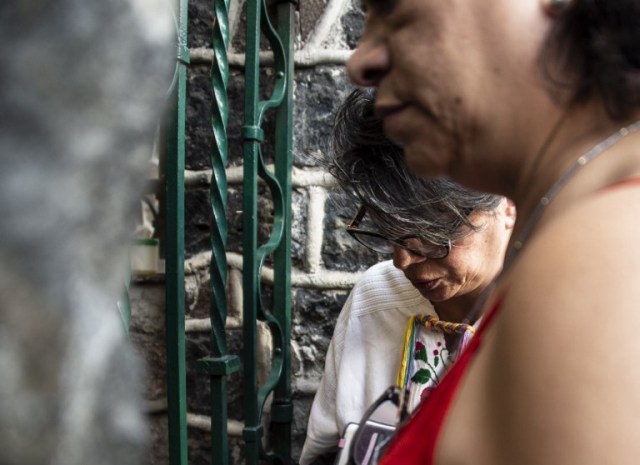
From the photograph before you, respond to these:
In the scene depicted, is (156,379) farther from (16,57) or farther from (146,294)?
(16,57)

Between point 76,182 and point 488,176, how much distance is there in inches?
21.5

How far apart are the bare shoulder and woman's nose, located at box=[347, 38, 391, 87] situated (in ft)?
0.88

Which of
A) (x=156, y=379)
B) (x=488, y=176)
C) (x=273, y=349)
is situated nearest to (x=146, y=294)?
(x=156, y=379)

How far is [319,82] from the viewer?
70.2 inches

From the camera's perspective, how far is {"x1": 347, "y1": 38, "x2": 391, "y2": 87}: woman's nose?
66 centimetres

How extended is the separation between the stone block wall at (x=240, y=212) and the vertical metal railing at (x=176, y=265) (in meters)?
0.41

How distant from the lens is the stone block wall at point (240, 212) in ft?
5.77

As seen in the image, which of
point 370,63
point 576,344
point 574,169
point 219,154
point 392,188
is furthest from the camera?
point 392,188

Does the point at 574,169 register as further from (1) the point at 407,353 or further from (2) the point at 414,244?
(1) the point at 407,353

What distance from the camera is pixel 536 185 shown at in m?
0.60

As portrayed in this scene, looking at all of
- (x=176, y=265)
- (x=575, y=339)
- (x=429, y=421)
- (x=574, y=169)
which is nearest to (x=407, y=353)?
(x=176, y=265)

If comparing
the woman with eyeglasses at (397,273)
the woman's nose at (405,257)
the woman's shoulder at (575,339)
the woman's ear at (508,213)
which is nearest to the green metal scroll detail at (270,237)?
the woman with eyeglasses at (397,273)

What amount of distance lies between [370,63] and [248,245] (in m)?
0.98

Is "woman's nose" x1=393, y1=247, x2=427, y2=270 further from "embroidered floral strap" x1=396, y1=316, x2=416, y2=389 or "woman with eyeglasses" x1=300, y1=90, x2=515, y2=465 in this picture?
"embroidered floral strap" x1=396, y1=316, x2=416, y2=389
